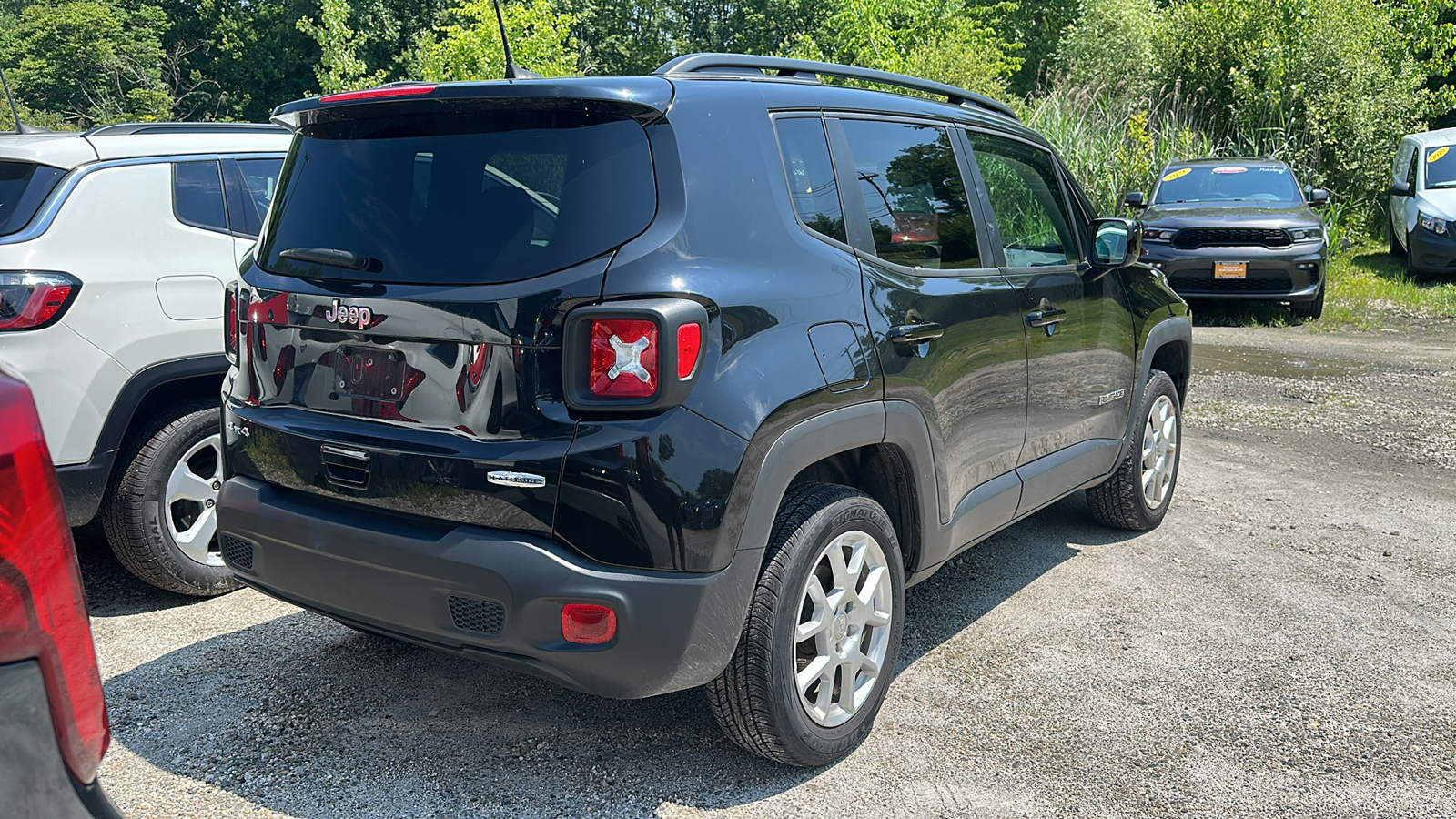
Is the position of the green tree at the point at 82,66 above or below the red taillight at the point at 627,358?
above

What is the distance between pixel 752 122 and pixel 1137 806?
2047 millimetres

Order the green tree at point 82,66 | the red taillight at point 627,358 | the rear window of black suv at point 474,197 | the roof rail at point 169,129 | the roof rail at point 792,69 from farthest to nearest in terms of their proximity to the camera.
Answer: the green tree at point 82,66 → the roof rail at point 169,129 → the roof rail at point 792,69 → the rear window of black suv at point 474,197 → the red taillight at point 627,358

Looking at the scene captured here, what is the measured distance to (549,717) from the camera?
3.52m

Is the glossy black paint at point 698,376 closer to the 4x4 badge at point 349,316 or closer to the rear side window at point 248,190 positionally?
the 4x4 badge at point 349,316

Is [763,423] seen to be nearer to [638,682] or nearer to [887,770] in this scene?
[638,682]

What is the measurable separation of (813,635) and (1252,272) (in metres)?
10.1

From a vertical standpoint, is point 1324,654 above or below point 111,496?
below

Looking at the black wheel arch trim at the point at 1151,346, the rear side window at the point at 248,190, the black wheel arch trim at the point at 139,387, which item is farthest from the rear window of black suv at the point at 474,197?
the black wheel arch trim at the point at 1151,346

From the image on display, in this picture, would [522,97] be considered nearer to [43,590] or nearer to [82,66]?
[43,590]

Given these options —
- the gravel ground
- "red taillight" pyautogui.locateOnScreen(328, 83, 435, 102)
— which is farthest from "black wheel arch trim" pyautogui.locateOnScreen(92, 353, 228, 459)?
"red taillight" pyautogui.locateOnScreen(328, 83, 435, 102)

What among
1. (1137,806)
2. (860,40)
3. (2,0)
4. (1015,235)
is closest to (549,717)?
(1137,806)

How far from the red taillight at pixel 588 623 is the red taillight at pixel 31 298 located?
8.17 feet

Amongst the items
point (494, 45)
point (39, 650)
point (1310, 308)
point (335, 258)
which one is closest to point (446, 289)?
point (335, 258)

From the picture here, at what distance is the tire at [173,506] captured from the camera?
4.32 metres
